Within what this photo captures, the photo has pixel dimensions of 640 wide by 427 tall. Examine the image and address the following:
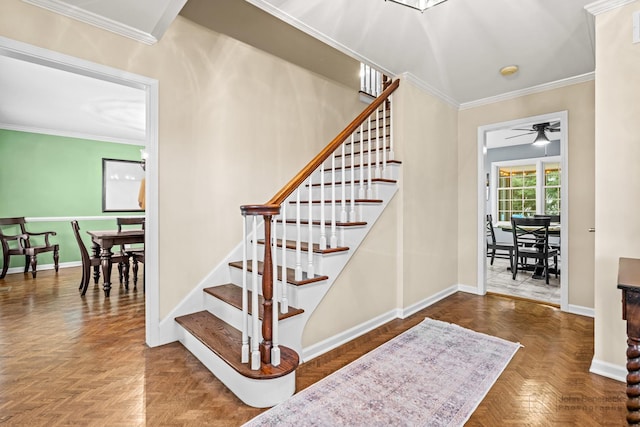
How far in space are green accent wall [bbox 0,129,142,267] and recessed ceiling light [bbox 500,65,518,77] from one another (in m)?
7.14

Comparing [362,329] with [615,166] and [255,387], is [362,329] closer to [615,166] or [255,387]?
[255,387]

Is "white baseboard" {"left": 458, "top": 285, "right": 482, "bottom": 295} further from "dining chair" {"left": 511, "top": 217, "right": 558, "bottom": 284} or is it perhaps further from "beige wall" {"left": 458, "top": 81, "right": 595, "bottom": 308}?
"dining chair" {"left": 511, "top": 217, "right": 558, "bottom": 284}

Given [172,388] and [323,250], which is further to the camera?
Answer: [323,250]

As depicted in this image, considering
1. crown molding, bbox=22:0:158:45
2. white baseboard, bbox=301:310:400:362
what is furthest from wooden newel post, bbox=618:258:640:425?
crown molding, bbox=22:0:158:45

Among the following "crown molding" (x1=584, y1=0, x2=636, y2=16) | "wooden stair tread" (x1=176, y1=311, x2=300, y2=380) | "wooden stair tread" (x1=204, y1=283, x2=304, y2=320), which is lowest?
"wooden stair tread" (x1=176, y1=311, x2=300, y2=380)

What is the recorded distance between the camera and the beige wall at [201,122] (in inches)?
86.9

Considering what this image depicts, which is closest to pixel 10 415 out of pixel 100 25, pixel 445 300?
pixel 100 25

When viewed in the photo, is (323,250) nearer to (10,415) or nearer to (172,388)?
(172,388)

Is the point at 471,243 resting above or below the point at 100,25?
below

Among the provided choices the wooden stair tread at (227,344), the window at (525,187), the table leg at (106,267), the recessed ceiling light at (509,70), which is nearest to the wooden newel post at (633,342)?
the wooden stair tread at (227,344)

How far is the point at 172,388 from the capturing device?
195cm

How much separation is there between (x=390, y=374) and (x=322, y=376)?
470mm

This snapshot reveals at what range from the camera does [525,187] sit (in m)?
7.48

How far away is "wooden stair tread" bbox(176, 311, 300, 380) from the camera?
1.78 metres
